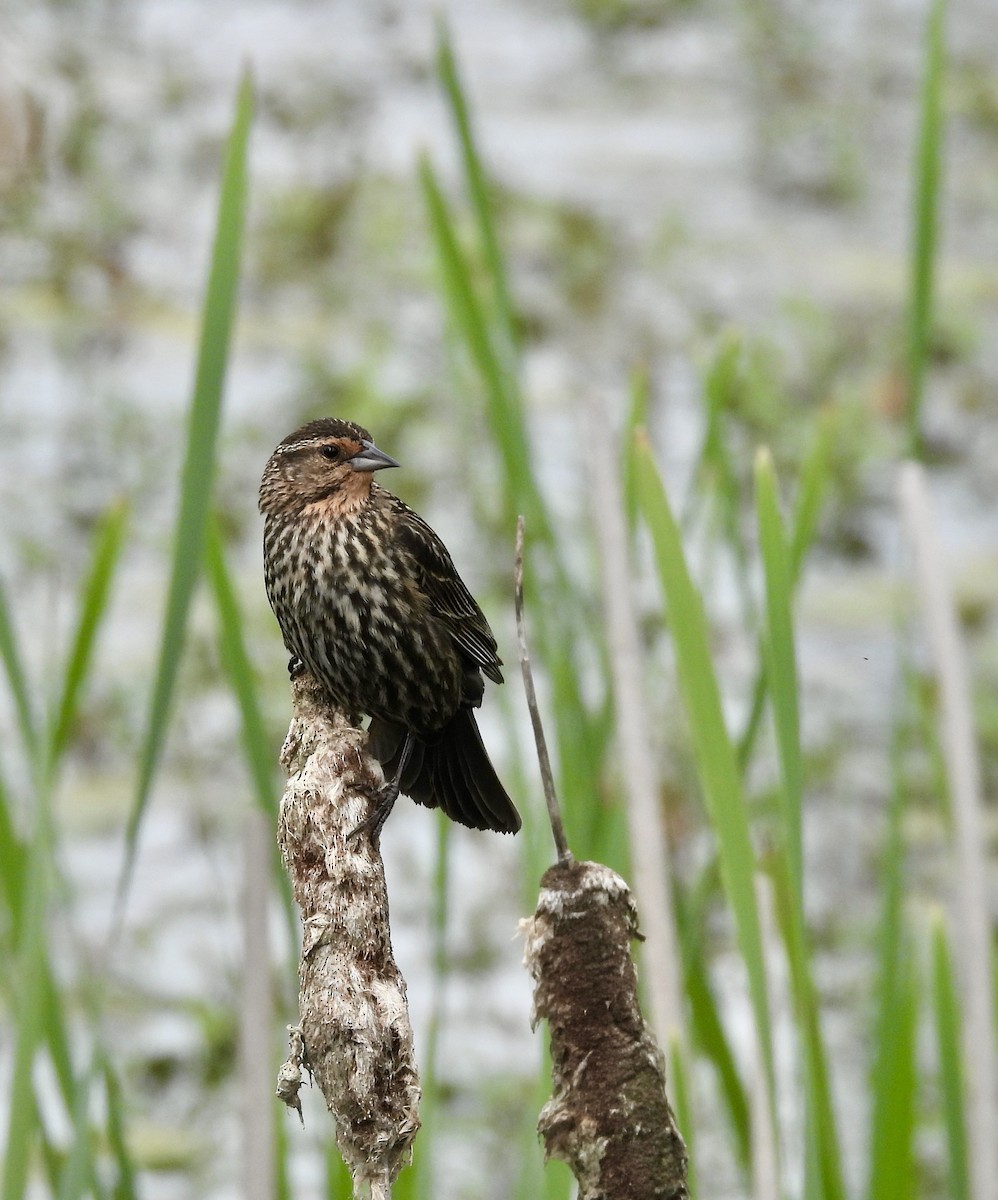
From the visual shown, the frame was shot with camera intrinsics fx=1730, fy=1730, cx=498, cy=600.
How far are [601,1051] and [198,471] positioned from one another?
732 millimetres

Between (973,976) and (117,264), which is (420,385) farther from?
(973,976)

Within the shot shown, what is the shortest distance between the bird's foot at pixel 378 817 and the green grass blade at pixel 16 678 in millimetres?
397

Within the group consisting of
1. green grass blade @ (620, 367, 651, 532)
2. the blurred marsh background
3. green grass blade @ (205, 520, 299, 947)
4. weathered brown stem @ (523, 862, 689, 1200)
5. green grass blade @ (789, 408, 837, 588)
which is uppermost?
the blurred marsh background

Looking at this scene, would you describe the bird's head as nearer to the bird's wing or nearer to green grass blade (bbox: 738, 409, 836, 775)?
the bird's wing

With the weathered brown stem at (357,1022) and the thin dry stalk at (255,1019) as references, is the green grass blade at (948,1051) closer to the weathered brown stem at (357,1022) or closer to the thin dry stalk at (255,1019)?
the thin dry stalk at (255,1019)

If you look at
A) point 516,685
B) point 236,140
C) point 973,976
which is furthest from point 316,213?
point 973,976

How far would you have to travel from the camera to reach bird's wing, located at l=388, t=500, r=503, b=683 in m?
1.61

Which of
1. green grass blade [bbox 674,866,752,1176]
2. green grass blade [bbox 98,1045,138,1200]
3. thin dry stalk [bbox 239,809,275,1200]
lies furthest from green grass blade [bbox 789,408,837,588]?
green grass blade [bbox 98,1045,138,1200]

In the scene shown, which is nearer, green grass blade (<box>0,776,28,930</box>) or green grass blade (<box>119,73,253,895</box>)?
green grass blade (<box>119,73,253,895</box>)

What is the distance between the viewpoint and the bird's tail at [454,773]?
5.02ft

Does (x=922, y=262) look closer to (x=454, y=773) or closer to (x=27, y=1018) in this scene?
(x=454, y=773)

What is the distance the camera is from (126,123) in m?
5.96

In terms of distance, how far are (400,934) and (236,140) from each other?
308 cm

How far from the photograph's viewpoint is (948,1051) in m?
1.75
